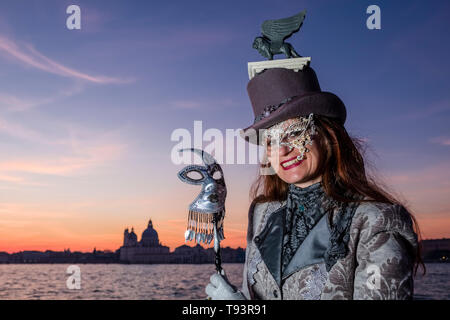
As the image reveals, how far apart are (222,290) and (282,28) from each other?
2072 millimetres

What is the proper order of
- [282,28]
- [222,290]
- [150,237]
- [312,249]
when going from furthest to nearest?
[150,237]
[282,28]
[312,249]
[222,290]

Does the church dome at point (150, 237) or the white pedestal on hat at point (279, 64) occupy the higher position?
the white pedestal on hat at point (279, 64)

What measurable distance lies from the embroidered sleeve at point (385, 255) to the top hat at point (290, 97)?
0.82 metres

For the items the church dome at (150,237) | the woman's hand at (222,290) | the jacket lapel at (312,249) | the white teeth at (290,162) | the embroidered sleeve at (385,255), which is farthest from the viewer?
the church dome at (150,237)

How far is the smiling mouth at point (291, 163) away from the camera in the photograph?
10.7ft

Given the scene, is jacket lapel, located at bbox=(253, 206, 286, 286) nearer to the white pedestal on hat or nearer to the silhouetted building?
the white pedestal on hat

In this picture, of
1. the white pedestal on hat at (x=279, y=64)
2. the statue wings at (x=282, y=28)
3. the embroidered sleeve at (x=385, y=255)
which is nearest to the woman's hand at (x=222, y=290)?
the embroidered sleeve at (x=385, y=255)

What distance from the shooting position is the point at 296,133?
10.7ft

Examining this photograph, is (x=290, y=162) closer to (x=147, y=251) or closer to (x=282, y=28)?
(x=282, y=28)

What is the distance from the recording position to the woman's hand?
112 inches

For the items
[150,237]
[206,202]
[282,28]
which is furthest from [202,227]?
[150,237]

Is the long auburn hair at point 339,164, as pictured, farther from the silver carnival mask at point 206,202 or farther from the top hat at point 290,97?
the silver carnival mask at point 206,202
